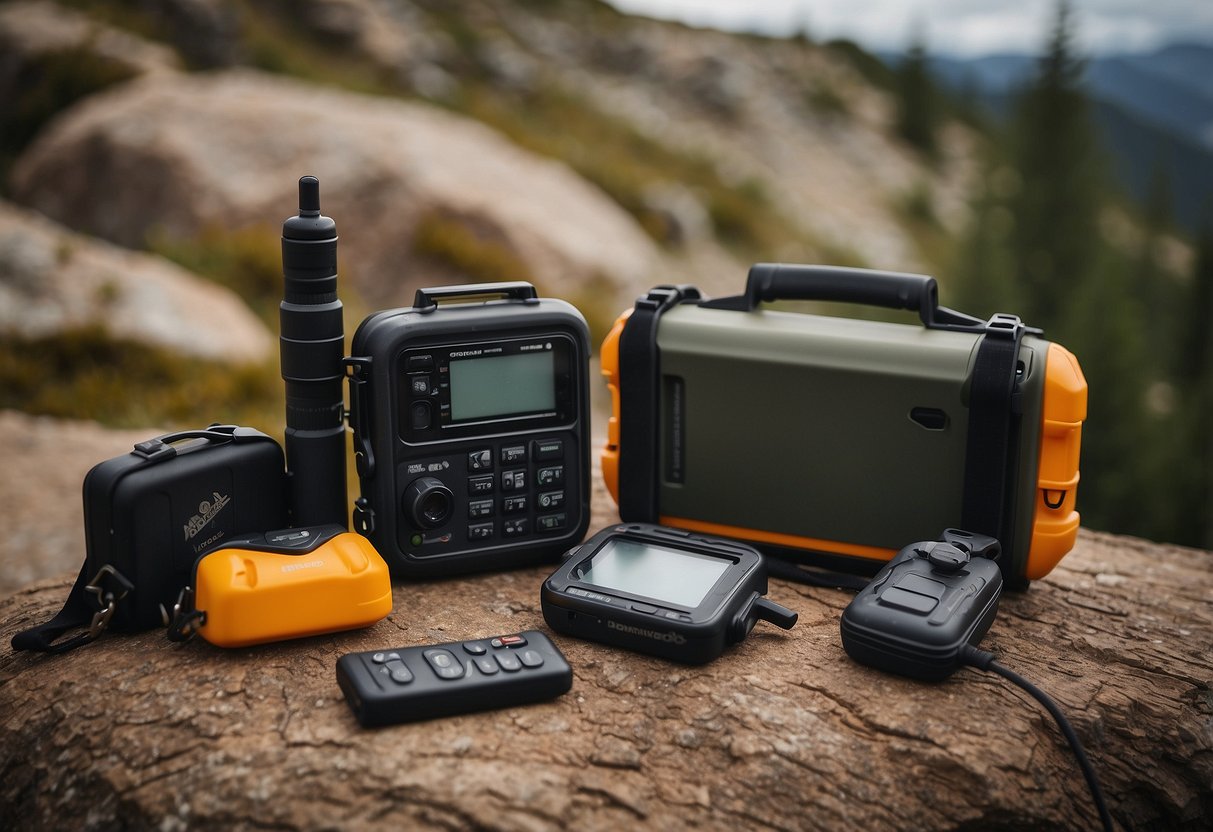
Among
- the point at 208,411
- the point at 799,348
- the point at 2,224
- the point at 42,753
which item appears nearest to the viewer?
the point at 42,753

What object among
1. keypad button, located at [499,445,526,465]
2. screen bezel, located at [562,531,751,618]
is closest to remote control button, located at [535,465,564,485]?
keypad button, located at [499,445,526,465]

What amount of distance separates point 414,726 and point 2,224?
26.6 ft

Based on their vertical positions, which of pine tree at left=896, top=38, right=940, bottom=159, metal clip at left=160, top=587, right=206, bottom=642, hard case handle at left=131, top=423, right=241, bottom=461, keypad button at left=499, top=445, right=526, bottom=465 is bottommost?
metal clip at left=160, top=587, right=206, bottom=642

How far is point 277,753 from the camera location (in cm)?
287

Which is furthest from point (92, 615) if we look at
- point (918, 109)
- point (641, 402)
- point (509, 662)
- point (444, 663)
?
point (918, 109)

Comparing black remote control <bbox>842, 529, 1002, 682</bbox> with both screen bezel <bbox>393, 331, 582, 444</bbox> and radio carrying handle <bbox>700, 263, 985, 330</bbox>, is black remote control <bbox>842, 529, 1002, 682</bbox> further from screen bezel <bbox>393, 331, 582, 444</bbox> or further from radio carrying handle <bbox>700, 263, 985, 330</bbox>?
screen bezel <bbox>393, 331, 582, 444</bbox>

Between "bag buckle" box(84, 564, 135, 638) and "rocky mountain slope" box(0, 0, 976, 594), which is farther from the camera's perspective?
"rocky mountain slope" box(0, 0, 976, 594)

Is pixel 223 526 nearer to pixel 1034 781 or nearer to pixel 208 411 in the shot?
pixel 1034 781

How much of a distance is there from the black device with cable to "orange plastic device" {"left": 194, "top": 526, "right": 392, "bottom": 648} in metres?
1.52

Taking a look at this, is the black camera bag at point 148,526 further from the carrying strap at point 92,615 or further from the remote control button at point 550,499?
the remote control button at point 550,499

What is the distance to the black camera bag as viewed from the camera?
10.8 feet

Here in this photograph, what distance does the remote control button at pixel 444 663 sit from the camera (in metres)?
3.06

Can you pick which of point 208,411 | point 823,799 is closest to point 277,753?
point 823,799

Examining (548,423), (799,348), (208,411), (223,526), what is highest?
(799,348)
